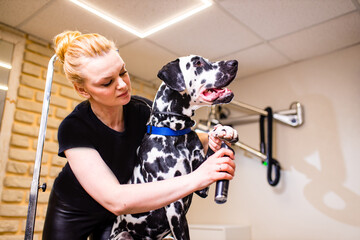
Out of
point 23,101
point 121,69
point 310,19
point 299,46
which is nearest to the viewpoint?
point 121,69

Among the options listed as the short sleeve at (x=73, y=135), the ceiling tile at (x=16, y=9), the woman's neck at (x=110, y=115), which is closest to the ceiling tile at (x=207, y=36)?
the ceiling tile at (x=16, y=9)

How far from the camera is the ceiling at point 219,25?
2436mm

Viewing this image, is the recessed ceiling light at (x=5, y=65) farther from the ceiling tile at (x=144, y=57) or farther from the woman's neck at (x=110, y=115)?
the woman's neck at (x=110, y=115)

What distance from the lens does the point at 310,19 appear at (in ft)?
8.43

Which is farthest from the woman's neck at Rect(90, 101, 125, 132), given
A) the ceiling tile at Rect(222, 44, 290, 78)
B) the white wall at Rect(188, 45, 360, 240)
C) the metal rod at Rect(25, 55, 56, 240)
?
the white wall at Rect(188, 45, 360, 240)

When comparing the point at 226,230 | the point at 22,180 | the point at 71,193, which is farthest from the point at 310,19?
the point at 22,180

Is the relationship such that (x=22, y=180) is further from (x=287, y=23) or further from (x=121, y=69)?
(x=287, y=23)

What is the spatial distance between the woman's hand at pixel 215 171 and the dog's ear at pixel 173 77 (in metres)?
0.30

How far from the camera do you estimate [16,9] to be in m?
2.55

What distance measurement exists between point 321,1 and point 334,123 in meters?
1.14

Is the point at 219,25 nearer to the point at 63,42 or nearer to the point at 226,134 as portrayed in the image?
the point at 63,42

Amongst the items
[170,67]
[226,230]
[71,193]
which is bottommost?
[226,230]

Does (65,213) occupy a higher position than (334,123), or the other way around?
(334,123)

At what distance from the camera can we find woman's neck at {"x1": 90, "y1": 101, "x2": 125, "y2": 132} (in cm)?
107
